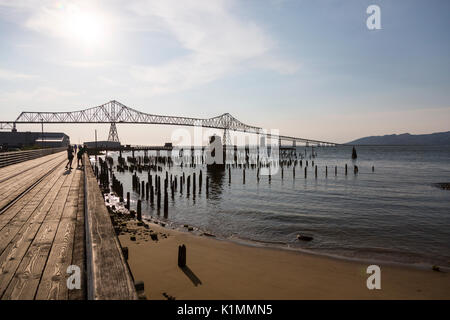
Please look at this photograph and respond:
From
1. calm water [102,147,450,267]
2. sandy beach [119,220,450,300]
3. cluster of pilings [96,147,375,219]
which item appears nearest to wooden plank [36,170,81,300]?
sandy beach [119,220,450,300]

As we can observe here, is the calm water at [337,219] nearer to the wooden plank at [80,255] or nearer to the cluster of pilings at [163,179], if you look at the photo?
the cluster of pilings at [163,179]

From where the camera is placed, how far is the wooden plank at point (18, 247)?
139 inches

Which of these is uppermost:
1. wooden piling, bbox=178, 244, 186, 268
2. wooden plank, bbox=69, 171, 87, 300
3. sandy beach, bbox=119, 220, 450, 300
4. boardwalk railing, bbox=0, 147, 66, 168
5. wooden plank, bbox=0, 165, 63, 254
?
boardwalk railing, bbox=0, 147, 66, 168

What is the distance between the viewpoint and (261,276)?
7.46 metres

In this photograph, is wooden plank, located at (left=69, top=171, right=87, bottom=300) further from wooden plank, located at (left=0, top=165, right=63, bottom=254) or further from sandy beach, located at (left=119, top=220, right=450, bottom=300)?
sandy beach, located at (left=119, top=220, right=450, bottom=300)

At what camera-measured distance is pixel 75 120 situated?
146 meters

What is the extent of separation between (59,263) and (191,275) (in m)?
4.10

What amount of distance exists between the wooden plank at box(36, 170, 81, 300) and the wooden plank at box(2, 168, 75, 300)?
0.07m

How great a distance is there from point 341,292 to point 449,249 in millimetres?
7002

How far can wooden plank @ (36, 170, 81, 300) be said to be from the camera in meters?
3.08

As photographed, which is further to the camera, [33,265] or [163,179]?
[163,179]

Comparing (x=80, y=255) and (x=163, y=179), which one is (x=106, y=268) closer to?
(x=80, y=255)

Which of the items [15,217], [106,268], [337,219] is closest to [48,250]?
[106,268]
